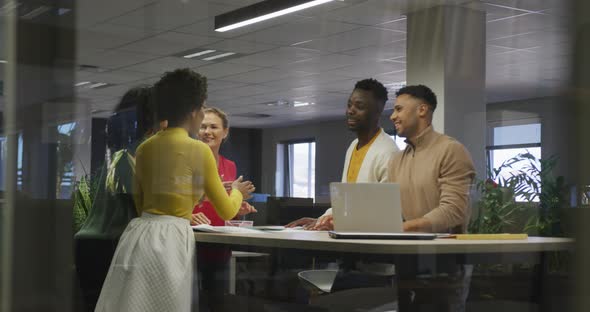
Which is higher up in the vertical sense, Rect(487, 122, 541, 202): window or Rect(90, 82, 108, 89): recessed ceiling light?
Rect(90, 82, 108, 89): recessed ceiling light

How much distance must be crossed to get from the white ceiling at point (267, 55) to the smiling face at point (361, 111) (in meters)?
0.03

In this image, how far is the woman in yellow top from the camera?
1.33 m

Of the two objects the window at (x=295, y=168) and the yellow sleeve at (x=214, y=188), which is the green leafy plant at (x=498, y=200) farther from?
the yellow sleeve at (x=214, y=188)

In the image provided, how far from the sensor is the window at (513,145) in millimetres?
891

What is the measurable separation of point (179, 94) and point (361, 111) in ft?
1.28

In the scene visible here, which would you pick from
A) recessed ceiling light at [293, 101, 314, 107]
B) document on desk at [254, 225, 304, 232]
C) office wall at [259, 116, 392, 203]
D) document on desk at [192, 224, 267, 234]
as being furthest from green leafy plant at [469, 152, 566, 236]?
document on desk at [192, 224, 267, 234]

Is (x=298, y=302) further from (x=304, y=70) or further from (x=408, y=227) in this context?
(x=304, y=70)

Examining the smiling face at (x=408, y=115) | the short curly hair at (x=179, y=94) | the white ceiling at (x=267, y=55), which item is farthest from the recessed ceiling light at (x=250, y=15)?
the smiling face at (x=408, y=115)

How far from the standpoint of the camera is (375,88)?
1538 mm

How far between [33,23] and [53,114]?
0.43 ft

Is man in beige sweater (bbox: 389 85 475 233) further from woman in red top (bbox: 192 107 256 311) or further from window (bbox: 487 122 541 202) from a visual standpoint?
woman in red top (bbox: 192 107 256 311)

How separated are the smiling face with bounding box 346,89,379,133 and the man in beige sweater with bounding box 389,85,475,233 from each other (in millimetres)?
49

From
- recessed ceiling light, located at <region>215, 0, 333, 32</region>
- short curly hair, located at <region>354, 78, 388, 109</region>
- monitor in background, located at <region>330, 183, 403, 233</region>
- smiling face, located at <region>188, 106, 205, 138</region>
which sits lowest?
monitor in background, located at <region>330, 183, 403, 233</region>

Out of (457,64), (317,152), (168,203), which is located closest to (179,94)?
(168,203)
